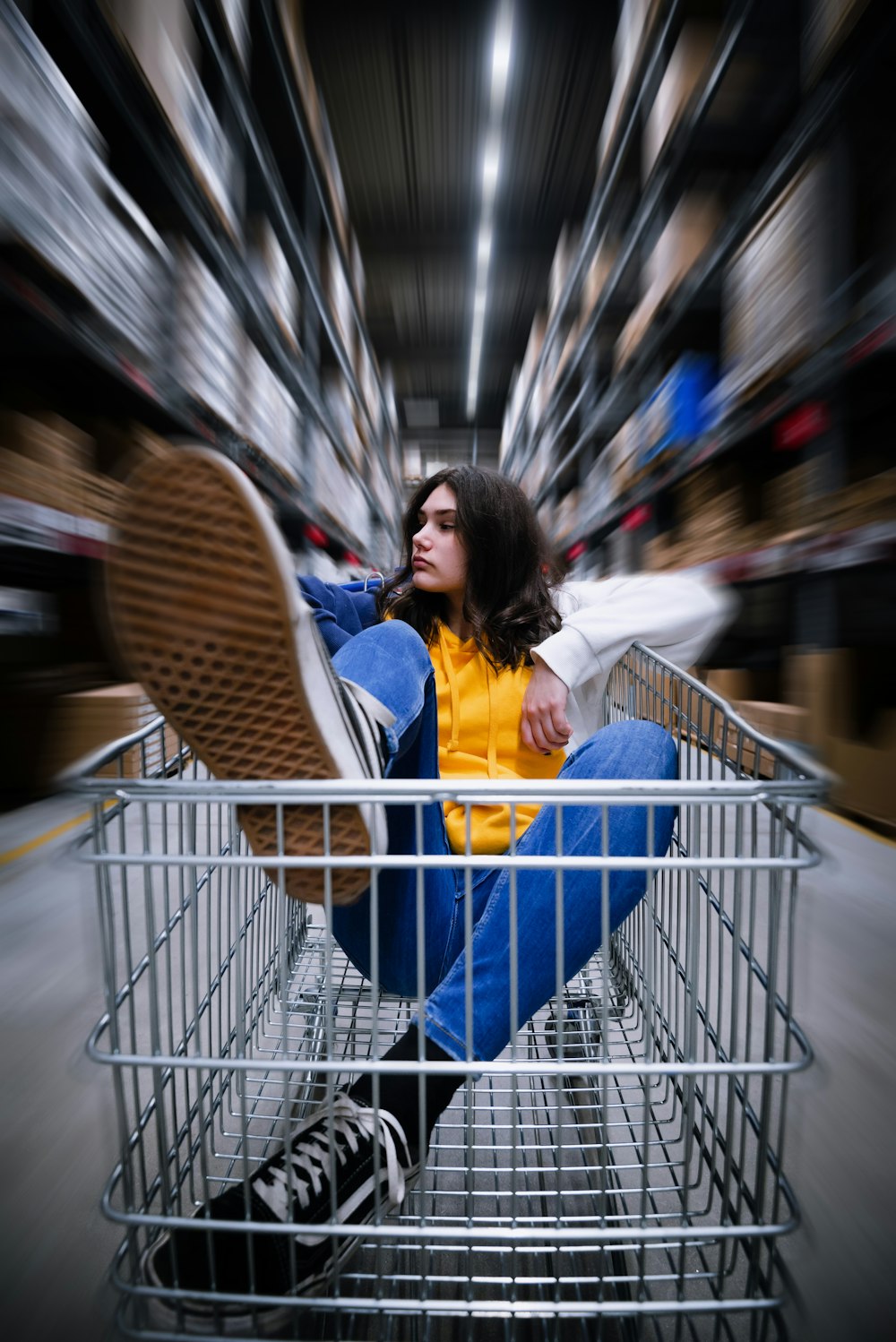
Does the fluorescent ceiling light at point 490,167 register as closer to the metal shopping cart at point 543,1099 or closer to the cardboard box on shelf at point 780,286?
the cardboard box on shelf at point 780,286

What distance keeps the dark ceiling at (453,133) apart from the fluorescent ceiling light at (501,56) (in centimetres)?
4

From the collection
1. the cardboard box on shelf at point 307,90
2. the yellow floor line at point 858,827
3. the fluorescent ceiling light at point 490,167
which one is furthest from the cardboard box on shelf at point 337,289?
the yellow floor line at point 858,827

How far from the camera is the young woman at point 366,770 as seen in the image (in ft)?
1.59

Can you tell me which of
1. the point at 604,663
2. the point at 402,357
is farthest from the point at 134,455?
the point at 402,357

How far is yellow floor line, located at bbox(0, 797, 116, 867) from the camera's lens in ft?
6.06

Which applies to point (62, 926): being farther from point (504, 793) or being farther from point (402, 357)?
point (402, 357)

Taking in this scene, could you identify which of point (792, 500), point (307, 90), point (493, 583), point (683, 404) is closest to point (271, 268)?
point (307, 90)

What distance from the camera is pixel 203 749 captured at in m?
0.53

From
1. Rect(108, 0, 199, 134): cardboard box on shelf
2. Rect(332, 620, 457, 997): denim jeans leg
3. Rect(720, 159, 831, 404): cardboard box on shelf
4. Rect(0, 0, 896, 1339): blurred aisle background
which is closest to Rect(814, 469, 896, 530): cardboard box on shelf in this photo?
Rect(0, 0, 896, 1339): blurred aisle background

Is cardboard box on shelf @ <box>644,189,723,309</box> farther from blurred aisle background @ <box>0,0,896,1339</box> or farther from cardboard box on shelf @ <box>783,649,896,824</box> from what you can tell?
cardboard box on shelf @ <box>783,649,896,824</box>

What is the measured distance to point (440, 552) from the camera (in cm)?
109

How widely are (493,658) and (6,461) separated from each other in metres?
1.32

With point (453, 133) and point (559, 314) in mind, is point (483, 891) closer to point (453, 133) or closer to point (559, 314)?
point (559, 314)

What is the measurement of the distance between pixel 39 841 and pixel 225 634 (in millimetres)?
1922
